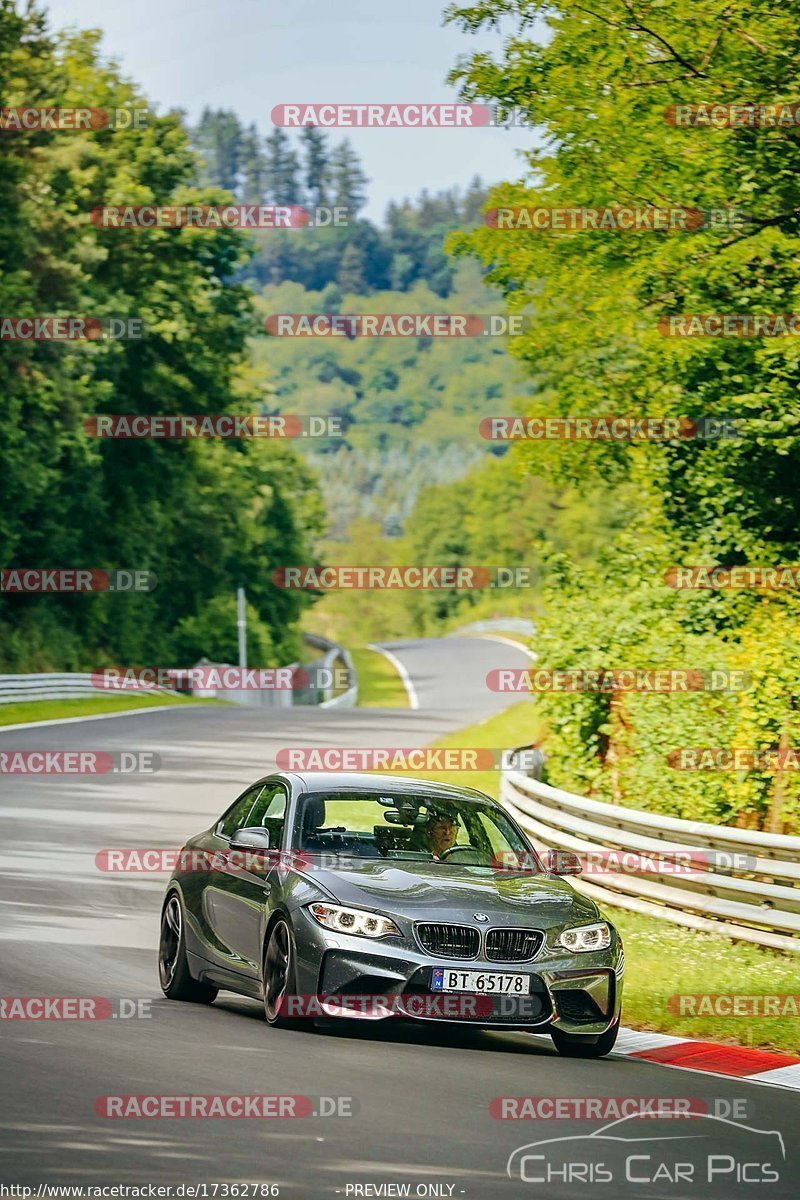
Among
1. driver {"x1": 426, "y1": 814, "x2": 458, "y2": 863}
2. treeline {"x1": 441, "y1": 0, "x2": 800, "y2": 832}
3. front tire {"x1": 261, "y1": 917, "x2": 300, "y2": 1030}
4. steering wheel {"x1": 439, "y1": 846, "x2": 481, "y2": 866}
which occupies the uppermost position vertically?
treeline {"x1": 441, "y1": 0, "x2": 800, "y2": 832}

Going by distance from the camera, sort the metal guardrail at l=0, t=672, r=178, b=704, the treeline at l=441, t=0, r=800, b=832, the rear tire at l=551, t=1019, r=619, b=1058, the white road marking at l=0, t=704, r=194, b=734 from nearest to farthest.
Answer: the rear tire at l=551, t=1019, r=619, b=1058 → the treeline at l=441, t=0, r=800, b=832 → the white road marking at l=0, t=704, r=194, b=734 → the metal guardrail at l=0, t=672, r=178, b=704

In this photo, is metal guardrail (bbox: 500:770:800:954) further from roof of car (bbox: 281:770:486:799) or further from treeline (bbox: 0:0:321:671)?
treeline (bbox: 0:0:321:671)

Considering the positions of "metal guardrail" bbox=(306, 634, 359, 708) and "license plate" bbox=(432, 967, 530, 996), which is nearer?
"license plate" bbox=(432, 967, 530, 996)

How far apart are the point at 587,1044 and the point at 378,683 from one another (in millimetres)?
76717

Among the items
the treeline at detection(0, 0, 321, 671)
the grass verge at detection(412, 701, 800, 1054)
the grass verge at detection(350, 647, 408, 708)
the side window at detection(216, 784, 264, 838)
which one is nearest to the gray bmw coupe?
the side window at detection(216, 784, 264, 838)

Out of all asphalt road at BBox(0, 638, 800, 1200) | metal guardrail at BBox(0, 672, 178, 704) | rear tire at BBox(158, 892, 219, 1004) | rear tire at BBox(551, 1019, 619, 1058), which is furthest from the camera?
metal guardrail at BBox(0, 672, 178, 704)

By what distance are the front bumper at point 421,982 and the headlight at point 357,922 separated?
0.12ft

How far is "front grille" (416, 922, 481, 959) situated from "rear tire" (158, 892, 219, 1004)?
2.10 meters

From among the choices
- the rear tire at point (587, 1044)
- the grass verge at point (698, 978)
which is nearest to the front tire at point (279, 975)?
the rear tire at point (587, 1044)

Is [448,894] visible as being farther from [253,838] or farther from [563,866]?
[563,866]

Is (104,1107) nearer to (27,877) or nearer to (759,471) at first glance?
(27,877)

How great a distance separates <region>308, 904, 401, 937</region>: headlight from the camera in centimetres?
960

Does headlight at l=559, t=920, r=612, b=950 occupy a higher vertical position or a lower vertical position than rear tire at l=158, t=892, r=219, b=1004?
higher

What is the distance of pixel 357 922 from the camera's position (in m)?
9.63
